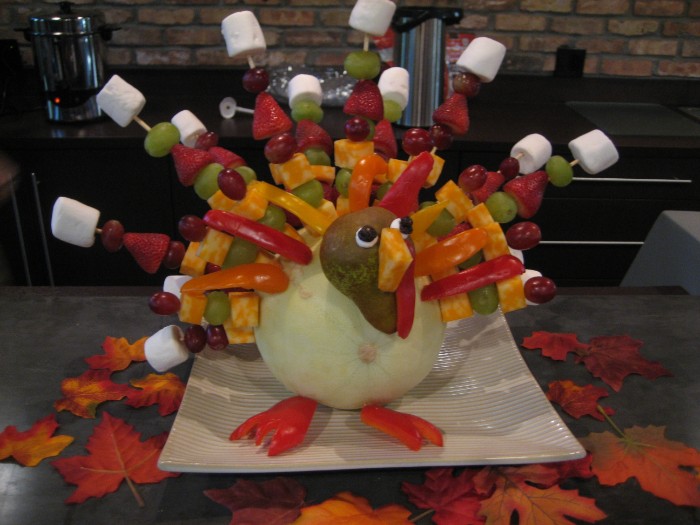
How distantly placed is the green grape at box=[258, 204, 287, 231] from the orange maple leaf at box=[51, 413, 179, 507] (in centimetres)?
29

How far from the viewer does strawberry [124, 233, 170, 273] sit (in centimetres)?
81

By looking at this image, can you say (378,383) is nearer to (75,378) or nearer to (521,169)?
(521,169)

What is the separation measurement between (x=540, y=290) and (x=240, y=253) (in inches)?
13.6

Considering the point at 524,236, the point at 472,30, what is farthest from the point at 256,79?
the point at 472,30

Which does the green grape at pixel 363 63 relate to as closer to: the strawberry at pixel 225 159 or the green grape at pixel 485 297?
the strawberry at pixel 225 159

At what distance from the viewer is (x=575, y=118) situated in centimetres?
234

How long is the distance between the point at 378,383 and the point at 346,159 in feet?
0.88

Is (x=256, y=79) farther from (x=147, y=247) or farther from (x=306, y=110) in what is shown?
(x=147, y=247)

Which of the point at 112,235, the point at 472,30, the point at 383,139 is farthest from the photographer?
the point at 472,30

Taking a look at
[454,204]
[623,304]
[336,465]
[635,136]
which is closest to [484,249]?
[454,204]

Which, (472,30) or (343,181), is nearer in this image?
(343,181)

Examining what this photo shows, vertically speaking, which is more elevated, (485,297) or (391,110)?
(391,110)

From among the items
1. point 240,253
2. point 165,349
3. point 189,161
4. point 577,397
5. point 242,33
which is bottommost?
point 577,397

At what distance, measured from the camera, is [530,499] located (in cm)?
77
